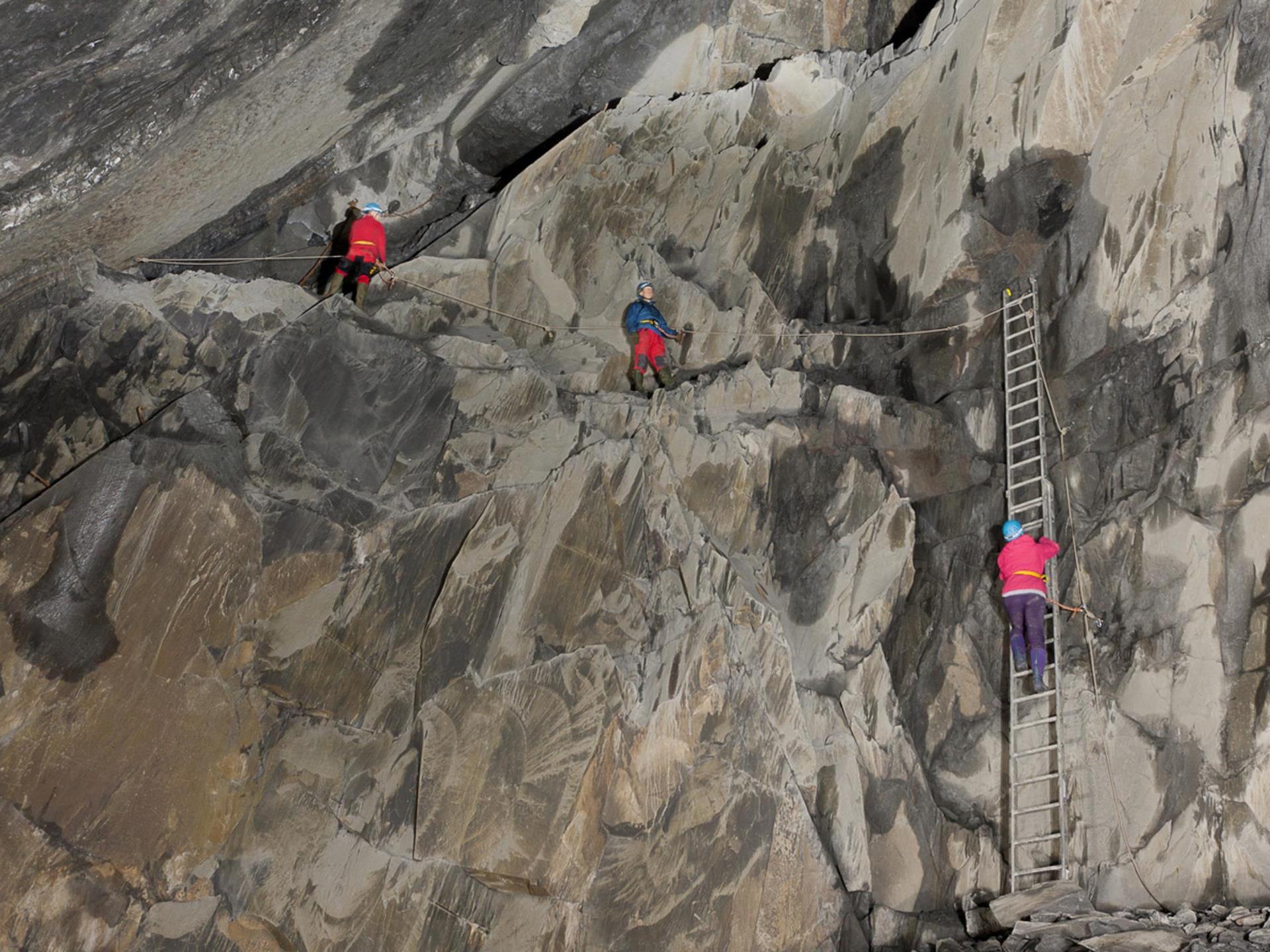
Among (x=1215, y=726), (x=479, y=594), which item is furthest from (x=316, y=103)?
(x=1215, y=726)

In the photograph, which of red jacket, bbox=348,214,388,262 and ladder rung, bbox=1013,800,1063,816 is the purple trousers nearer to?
ladder rung, bbox=1013,800,1063,816

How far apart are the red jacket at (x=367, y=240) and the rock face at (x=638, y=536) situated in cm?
70

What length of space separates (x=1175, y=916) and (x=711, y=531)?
19.4 ft

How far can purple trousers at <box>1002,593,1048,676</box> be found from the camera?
1112 cm

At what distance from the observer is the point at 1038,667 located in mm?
11078

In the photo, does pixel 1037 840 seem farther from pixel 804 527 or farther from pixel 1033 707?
pixel 804 527

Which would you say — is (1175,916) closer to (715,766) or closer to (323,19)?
(715,766)

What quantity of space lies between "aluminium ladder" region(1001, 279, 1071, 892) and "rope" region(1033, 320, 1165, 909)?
5.5 inches

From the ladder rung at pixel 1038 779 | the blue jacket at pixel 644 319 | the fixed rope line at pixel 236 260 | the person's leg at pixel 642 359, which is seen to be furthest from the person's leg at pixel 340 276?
the ladder rung at pixel 1038 779

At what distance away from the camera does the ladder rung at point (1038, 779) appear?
10.6 metres

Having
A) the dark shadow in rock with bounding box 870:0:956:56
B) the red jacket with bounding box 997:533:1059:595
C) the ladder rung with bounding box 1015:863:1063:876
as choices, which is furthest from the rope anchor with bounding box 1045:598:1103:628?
the dark shadow in rock with bounding box 870:0:956:56

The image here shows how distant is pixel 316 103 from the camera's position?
54.3 feet

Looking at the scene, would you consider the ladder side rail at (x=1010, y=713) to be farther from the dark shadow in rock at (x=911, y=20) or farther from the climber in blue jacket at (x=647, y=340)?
the dark shadow in rock at (x=911, y=20)

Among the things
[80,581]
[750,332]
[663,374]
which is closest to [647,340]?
[663,374]
